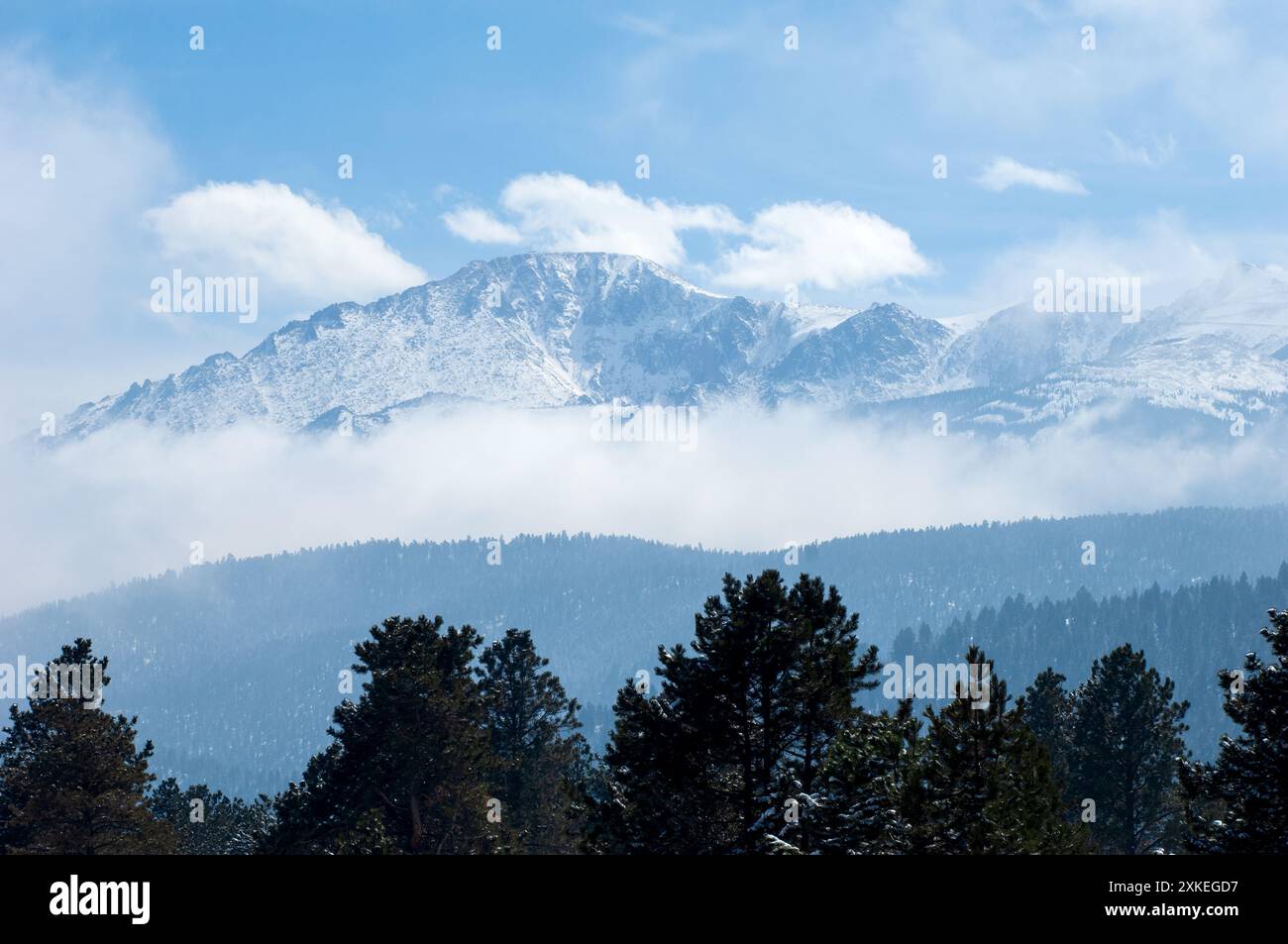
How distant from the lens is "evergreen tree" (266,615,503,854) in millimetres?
43688

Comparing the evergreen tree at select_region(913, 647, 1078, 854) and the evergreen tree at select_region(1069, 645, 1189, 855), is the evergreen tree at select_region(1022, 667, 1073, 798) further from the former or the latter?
the evergreen tree at select_region(913, 647, 1078, 854)

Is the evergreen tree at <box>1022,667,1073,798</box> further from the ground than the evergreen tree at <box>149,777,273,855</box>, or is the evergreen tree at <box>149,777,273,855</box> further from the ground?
the evergreen tree at <box>1022,667,1073,798</box>

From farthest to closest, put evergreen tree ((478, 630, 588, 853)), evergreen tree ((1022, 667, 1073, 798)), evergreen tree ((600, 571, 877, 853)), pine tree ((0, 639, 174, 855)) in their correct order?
evergreen tree ((1022, 667, 1073, 798))
evergreen tree ((478, 630, 588, 853))
pine tree ((0, 639, 174, 855))
evergreen tree ((600, 571, 877, 853))

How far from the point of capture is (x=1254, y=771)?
27531 mm

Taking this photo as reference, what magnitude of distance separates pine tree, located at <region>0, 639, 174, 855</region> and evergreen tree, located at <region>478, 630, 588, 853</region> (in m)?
15.4

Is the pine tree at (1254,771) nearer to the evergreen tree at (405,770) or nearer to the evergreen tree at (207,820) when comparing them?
the evergreen tree at (405,770)

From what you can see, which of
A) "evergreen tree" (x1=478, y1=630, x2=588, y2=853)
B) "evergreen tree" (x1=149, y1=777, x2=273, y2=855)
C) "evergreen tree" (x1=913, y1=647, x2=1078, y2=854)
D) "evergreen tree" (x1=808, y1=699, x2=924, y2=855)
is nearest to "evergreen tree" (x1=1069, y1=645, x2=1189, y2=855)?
"evergreen tree" (x1=478, y1=630, x2=588, y2=853)

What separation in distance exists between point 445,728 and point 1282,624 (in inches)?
1095

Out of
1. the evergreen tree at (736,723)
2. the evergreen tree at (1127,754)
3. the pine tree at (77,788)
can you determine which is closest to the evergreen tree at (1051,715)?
the evergreen tree at (1127,754)

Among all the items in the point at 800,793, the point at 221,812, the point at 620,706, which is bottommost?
the point at 221,812

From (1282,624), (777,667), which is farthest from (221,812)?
(1282,624)

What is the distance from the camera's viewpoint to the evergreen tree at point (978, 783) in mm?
28578
